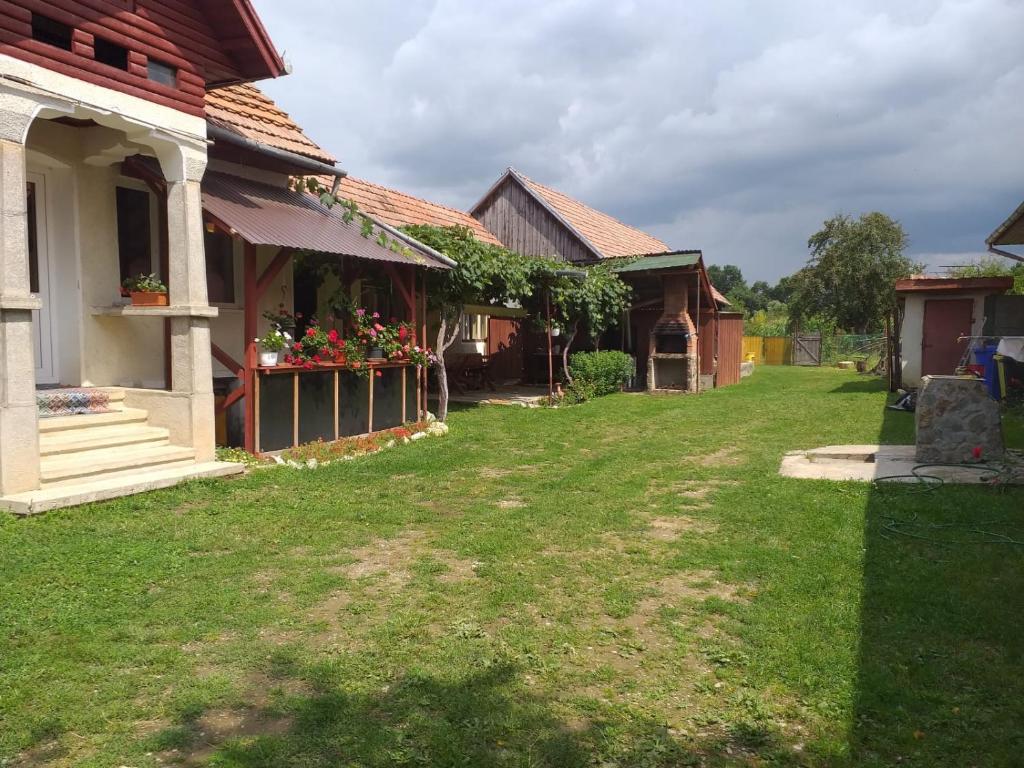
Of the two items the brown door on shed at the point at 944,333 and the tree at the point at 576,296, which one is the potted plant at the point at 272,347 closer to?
the tree at the point at 576,296

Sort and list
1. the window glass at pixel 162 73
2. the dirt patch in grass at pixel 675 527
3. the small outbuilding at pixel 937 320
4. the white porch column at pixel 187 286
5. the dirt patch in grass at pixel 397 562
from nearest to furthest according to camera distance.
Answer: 1. the dirt patch in grass at pixel 397 562
2. the dirt patch in grass at pixel 675 527
3. the window glass at pixel 162 73
4. the white porch column at pixel 187 286
5. the small outbuilding at pixel 937 320

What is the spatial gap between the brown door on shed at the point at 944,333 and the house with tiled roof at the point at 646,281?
198 inches

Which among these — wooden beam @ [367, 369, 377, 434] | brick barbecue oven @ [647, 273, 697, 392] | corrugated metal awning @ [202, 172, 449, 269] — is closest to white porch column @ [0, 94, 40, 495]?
corrugated metal awning @ [202, 172, 449, 269]

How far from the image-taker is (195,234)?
750cm

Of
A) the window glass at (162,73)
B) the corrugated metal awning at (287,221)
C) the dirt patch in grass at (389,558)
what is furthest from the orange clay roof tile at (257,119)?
the dirt patch in grass at (389,558)

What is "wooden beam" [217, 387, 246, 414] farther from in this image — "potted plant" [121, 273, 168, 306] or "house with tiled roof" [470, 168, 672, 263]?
"house with tiled roof" [470, 168, 672, 263]

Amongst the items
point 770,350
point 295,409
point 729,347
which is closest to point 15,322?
point 295,409

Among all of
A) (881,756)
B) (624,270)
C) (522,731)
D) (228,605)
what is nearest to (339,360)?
(228,605)

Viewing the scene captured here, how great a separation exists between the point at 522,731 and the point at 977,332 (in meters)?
16.4

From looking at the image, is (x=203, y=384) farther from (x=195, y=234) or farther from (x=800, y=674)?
(x=800, y=674)

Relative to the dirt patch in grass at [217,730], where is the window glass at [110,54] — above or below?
above

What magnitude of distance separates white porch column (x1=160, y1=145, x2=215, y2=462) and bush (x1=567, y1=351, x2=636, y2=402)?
9.59 meters

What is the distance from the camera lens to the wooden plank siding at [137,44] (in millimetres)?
6020

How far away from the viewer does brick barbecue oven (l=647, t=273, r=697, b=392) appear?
1738 centimetres
